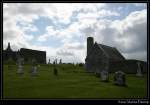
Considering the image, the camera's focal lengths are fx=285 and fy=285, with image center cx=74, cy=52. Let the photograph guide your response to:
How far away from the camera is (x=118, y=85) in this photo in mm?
28141

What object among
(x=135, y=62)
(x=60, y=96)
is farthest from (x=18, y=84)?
(x=135, y=62)

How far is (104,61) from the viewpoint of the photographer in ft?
192

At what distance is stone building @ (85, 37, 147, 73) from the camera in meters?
56.3

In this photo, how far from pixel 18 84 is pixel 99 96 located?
8.57 m

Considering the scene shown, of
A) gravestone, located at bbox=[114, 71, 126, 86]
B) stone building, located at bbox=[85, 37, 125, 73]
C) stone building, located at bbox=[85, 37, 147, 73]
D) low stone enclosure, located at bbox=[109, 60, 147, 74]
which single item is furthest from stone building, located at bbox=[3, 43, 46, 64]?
gravestone, located at bbox=[114, 71, 126, 86]

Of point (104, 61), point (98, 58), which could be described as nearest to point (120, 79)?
point (104, 61)

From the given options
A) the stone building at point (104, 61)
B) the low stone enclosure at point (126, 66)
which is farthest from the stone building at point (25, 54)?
the low stone enclosure at point (126, 66)

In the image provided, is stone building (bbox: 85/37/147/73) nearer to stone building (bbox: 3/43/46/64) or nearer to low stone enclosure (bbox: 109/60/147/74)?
low stone enclosure (bbox: 109/60/147/74)

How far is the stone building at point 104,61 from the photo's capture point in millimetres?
56344

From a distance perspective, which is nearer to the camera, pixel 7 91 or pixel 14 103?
pixel 14 103

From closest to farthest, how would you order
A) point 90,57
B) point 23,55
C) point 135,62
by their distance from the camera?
point 135,62 < point 90,57 < point 23,55

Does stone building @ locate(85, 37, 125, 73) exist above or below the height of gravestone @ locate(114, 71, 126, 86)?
above

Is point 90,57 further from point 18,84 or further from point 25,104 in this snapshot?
point 25,104

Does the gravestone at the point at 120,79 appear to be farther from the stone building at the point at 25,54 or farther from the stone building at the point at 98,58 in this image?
the stone building at the point at 25,54
